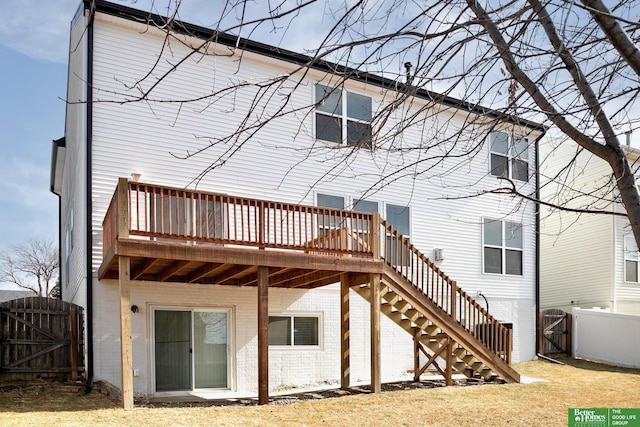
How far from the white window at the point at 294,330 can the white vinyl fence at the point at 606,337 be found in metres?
10.1

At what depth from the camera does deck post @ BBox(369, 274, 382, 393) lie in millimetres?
11586

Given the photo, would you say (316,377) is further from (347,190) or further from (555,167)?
(555,167)

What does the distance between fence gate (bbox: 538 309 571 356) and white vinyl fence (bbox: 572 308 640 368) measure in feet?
0.72

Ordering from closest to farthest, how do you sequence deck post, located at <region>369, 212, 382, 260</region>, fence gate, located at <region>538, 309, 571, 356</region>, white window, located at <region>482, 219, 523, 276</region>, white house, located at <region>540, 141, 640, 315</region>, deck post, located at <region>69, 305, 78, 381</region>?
1. deck post, located at <region>369, 212, 382, 260</region>
2. deck post, located at <region>69, 305, 78, 381</region>
3. white window, located at <region>482, 219, 523, 276</region>
4. fence gate, located at <region>538, 309, 571, 356</region>
5. white house, located at <region>540, 141, 640, 315</region>

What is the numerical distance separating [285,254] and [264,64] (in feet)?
17.5

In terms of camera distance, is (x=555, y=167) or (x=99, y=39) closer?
(x=99, y=39)

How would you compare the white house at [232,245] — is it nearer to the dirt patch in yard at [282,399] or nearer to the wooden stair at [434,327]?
the wooden stair at [434,327]

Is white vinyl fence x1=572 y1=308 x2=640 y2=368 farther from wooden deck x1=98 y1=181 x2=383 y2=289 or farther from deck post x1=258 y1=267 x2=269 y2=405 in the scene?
deck post x1=258 y1=267 x2=269 y2=405

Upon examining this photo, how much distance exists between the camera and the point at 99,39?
480 inches

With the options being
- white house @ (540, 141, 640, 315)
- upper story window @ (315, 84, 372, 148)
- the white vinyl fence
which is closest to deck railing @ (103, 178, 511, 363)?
upper story window @ (315, 84, 372, 148)

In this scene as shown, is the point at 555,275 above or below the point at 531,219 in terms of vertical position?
below

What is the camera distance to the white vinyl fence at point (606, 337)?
61.7 feet

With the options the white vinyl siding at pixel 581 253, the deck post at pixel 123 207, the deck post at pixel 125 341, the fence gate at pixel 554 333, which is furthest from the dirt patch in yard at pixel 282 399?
the white vinyl siding at pixel 581 253

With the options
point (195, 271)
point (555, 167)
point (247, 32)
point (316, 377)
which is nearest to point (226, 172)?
point (195, 271)
